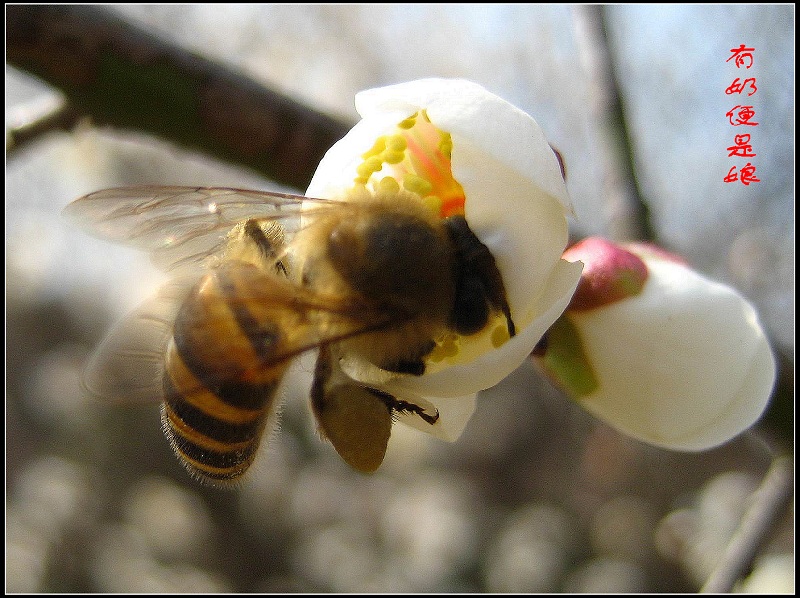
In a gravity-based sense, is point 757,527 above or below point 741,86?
below

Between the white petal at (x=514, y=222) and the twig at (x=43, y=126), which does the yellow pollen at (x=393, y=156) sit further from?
the twig at (x=43, y=126)

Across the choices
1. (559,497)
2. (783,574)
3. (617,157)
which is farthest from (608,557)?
(617,157)

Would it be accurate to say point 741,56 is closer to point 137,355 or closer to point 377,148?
point 377,148

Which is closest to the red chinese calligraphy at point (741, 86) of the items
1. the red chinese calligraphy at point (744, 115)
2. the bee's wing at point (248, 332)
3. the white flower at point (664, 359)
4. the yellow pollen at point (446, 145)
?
the red chinese calligraphy at point (744, 115)

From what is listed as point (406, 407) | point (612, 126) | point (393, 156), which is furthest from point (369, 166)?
point (612, 126)

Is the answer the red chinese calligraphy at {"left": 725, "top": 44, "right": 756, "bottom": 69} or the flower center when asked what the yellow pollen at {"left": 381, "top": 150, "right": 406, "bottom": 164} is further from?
the red chinese calligraphy at {"left": 725, "top": 44, "right": 756, "bottom": 69}

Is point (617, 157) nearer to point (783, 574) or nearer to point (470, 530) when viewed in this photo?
point (783, 574)
